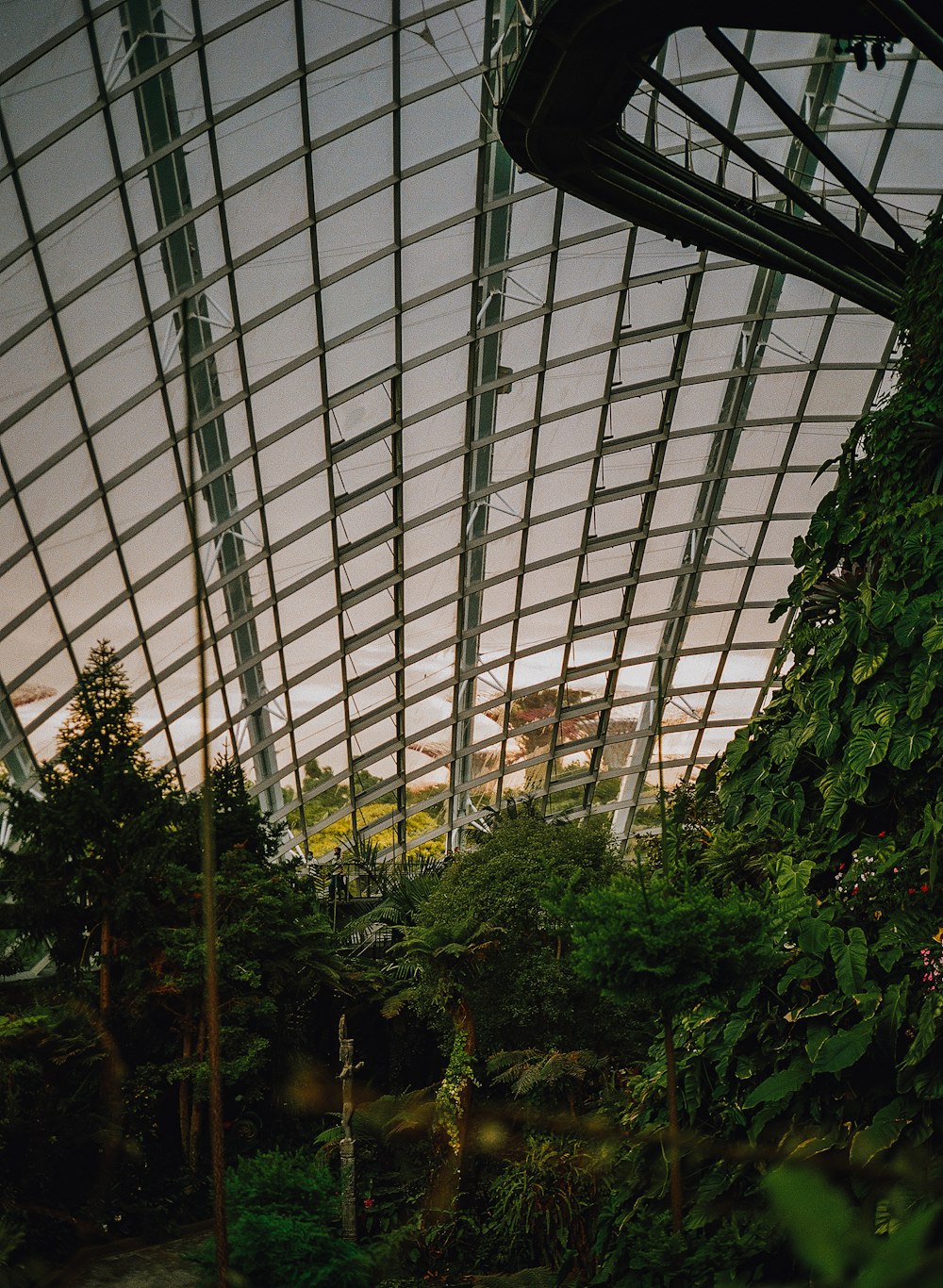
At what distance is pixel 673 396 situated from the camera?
24641 mm

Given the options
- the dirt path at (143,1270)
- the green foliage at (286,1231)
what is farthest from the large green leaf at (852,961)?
the dirt path at (143,1270)

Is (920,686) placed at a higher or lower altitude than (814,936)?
higher

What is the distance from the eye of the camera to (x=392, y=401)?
22.8 m

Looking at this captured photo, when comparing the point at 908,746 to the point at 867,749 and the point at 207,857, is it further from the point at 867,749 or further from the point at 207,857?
the point at 207,857

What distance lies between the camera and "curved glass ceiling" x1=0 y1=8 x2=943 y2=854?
17.1 meters

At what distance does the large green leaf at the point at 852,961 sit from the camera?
7895 mm

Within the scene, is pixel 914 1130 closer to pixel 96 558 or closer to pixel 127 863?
pixel 127 863

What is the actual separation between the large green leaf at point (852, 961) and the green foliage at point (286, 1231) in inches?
204

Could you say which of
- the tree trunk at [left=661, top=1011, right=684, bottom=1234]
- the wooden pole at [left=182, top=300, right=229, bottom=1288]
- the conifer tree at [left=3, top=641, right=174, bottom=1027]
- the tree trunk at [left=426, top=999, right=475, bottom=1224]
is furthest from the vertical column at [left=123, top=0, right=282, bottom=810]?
the tree trunk at [left=426, top=999, right=475, bottom=1224]

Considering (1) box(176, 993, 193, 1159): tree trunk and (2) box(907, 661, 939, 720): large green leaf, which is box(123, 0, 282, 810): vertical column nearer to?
(2) box(907, 661, 939, 720): large green leaf

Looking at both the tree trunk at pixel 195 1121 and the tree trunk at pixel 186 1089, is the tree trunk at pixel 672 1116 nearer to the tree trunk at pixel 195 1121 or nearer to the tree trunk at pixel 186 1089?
the tree trunk at pixel 195 1121

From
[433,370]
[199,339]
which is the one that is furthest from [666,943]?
[433,370]

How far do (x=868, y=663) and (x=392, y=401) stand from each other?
16.0 m

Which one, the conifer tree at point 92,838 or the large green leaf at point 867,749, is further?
the conifer tree at point 92,838
